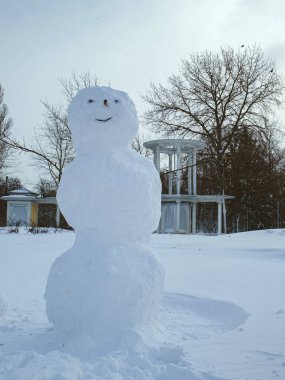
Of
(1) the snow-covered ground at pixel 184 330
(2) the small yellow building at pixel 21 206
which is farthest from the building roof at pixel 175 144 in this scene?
(1) the snow-covered ground at pixel 184 330

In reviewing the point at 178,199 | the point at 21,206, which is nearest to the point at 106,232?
the point at 178,199

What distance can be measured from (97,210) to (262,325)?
1821 millimetres

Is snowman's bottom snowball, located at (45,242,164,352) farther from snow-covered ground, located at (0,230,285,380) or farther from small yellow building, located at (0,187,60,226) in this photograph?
small yellow building, located at (0,187,60,226)

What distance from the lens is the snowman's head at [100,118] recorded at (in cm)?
408

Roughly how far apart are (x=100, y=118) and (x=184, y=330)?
210cm

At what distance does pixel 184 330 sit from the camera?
169 inches

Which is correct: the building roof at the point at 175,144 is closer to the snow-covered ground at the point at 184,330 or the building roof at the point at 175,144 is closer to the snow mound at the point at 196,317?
the snow-covered ground at the point at 184,330

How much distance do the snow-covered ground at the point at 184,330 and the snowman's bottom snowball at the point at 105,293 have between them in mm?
167

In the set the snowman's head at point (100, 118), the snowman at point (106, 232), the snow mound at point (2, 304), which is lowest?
the snow mound at point (2, 304)

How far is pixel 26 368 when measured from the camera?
287cm

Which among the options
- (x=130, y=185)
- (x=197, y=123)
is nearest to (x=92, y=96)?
(x=130, y=185)

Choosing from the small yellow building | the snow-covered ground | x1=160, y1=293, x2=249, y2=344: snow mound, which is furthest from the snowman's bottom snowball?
the small yellow building

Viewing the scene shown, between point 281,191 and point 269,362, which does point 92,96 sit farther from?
point 281,191

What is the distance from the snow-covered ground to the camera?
2.93 metres
